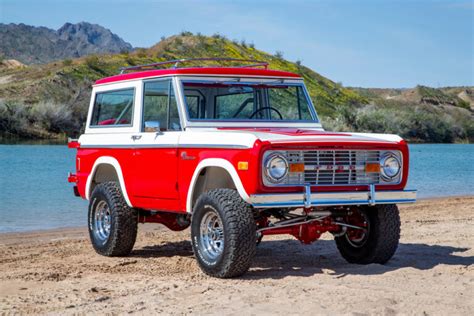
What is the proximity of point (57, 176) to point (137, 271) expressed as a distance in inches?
620

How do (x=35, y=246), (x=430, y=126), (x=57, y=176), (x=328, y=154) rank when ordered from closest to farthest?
(x=328, y=154), (x=35, y=246), (x=57, y=176), (x=430, y=126)

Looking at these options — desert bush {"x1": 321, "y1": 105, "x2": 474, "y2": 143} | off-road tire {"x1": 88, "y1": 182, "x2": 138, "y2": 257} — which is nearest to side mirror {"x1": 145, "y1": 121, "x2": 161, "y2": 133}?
off-road tire {"x1": 88, "y1": 182, "x2": 138, "y2": 257}

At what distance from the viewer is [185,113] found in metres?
8.59

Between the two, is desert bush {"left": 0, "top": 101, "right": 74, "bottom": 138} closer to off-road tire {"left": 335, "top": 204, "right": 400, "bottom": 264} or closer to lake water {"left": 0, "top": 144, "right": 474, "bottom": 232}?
lake water {"left": 0, "top": 144, "right": 474, "bottom": 232}

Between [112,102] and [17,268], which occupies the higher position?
[112,102]

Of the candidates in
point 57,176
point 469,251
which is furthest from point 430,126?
point 469,251

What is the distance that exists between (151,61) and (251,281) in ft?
186

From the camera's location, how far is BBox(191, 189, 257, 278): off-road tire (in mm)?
7445

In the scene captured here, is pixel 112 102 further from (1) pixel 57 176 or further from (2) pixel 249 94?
(1) pixel 57 176

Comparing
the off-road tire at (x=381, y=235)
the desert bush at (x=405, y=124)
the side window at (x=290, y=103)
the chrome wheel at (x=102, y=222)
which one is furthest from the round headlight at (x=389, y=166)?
the desert bush at (x=405, y=124)

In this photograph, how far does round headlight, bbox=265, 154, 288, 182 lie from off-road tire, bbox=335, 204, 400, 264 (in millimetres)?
1546

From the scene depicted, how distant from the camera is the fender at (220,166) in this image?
744cm

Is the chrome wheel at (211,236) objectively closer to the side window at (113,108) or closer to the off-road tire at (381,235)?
the off-road tire at (381,235)

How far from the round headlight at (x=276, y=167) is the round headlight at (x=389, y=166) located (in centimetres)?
117
